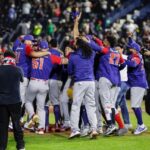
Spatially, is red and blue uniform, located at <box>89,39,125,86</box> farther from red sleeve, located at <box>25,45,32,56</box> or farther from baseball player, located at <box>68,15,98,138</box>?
red sleeve, located at <box>25,45,32,56</box>

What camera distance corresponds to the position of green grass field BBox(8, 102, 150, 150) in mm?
11672

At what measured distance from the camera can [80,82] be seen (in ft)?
41.7

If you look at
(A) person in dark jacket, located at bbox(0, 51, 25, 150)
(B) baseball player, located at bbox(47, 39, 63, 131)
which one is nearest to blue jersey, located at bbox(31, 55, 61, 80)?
(B) baseball player, located at bbox(47, 39, 63, 131)

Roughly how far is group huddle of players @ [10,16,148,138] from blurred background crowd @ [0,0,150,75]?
12.5m

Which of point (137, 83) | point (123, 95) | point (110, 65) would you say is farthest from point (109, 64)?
point (123, 95)

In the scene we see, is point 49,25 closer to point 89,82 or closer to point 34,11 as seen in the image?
point 34,11

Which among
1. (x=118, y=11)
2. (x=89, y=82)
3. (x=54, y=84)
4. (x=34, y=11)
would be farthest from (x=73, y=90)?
(x=118, y=11)

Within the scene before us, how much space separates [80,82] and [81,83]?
0.03 meters

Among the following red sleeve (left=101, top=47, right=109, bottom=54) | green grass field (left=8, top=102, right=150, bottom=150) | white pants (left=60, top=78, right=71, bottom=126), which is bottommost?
green grass field (left=8, top=102, right=150, bottom=150)

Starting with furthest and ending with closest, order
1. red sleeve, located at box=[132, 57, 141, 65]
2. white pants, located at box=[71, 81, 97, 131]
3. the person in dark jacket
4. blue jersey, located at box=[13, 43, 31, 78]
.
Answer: blue jersey, located at box=[13, 43, 31, 78] < red sleeve, located at box=[132, 57, 141, 65] < white pants, located at box=[71, 81, 97, 131] < the person in dark jacket

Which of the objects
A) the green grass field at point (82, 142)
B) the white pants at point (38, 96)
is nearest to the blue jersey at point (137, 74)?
the green grass field at point (82, 142)

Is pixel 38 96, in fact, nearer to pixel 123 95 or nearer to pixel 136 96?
pixel 123 95

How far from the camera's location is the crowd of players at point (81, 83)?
12727mm

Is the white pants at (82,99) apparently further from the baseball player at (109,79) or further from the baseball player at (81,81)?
the baseball player at (109,79)
